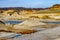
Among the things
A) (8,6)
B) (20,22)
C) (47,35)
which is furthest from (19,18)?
(47,35)

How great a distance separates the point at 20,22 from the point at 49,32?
1.75 feet

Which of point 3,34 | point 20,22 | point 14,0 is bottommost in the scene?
point 3,34

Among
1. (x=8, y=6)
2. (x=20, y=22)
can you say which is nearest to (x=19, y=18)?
(x=20, y=22)

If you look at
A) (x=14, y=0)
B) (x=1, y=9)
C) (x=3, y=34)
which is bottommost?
(x=3, y=34)

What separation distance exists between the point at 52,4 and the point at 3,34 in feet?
3.25

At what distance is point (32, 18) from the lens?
8.36ft

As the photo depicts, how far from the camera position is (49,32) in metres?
2.40

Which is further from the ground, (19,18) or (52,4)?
(52,4)

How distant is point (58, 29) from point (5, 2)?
3.43ft

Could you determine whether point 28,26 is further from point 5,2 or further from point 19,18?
point 5,2

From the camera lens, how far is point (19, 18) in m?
2.56

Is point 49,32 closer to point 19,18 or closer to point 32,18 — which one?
point 32,18

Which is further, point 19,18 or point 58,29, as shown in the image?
point 19,18

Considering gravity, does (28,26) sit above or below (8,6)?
below
